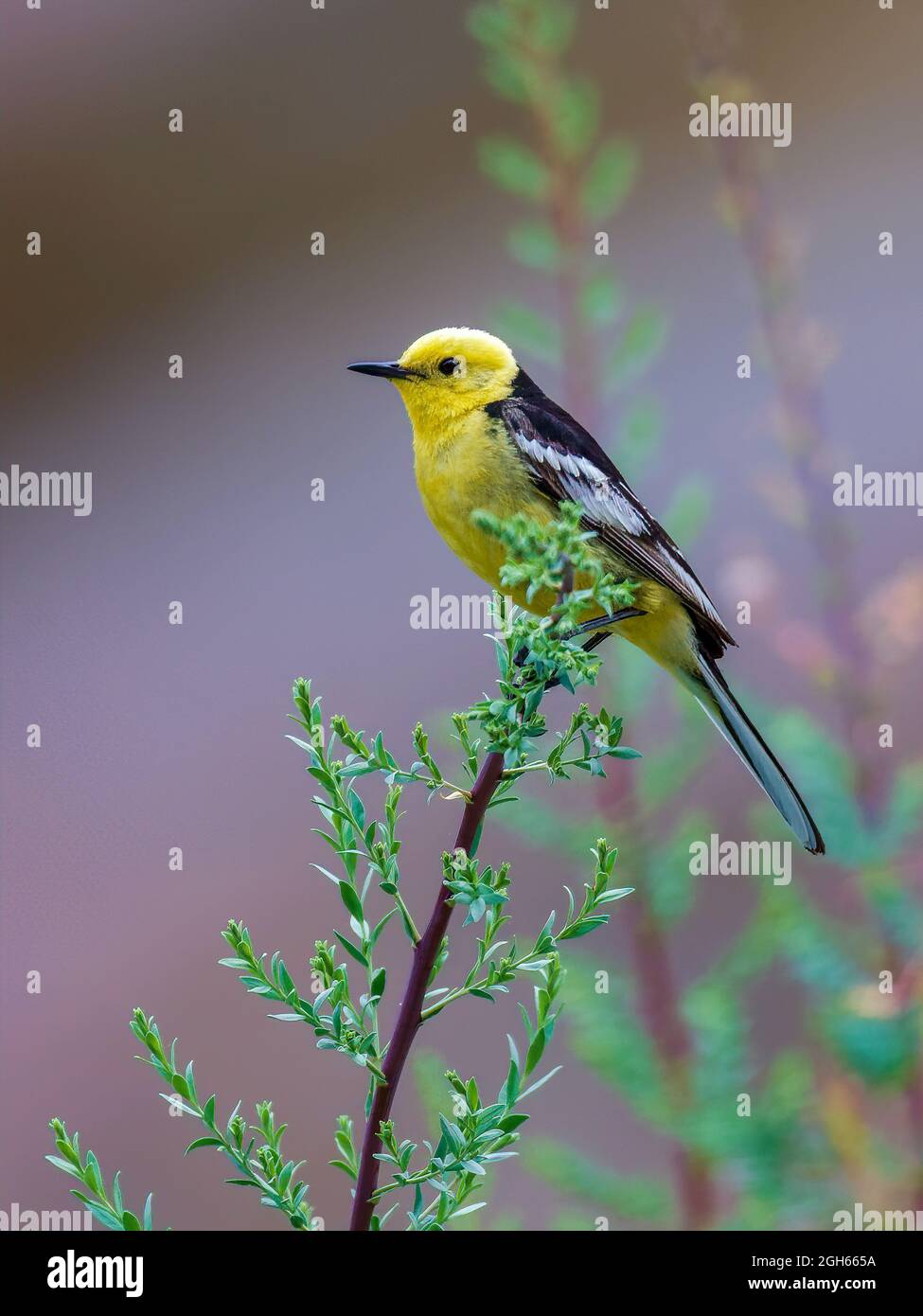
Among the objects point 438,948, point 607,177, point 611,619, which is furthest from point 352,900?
point 607,177

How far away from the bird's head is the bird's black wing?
41 mm

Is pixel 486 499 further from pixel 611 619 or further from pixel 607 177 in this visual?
pixel 607 177

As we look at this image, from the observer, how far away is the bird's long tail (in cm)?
126

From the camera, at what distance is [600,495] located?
55.8 inches

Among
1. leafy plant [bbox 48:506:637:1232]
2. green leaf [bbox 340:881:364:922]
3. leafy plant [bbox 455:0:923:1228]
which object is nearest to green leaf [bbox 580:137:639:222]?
leafy plant [bbox 455:0:923:1228]

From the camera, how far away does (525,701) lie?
0.73 meters

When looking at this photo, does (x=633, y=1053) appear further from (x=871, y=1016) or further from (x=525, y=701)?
(x=525, y=701)

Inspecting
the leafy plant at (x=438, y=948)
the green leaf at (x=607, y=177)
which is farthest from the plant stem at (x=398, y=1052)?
the green leaf at (x=607, y=177)

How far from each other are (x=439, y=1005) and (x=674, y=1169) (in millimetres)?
1002

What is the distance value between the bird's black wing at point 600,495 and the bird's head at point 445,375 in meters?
0.04

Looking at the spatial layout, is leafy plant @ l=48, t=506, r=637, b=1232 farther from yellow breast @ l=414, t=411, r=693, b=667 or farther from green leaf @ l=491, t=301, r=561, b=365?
green leaf @ l=491, t=301, r=561, b=365

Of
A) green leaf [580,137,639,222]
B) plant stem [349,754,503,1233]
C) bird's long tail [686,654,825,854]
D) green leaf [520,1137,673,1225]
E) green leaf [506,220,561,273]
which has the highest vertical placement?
green leaf [580,137,639,222]

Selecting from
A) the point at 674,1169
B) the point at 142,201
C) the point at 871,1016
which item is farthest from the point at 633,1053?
the point at 142,201

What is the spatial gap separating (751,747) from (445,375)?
557 mm
